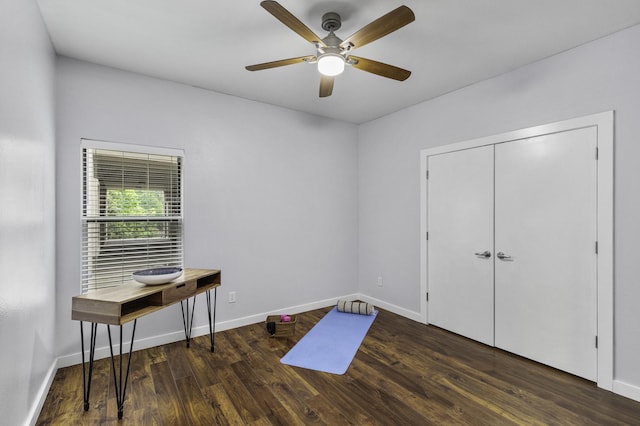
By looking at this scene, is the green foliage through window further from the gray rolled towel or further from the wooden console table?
the gray rolled towel

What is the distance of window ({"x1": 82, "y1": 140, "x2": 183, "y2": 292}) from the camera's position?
2.80 meters

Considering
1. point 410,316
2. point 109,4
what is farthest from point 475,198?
point 109,4

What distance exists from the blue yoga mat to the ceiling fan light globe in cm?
Answer: 239

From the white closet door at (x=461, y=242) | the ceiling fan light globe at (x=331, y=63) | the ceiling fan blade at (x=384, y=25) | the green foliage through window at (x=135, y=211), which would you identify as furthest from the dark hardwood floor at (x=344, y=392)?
the ceiling fan blade at (x=384, y=25)

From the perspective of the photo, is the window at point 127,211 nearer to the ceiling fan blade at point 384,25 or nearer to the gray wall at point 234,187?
the gray wall at point 234,187

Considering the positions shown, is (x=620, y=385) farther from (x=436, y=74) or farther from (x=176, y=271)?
(x=176, y=271)

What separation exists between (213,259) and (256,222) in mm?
668

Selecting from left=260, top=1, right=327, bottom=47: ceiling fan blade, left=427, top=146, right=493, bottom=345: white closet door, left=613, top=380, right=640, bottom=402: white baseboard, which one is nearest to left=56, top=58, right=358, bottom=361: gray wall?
left=427, top=146, right=493, bottom=345: white closet door

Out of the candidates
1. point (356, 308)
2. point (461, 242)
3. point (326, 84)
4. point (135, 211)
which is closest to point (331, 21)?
point (326, 84)

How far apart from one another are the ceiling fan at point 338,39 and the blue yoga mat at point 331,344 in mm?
2402

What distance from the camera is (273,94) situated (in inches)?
140

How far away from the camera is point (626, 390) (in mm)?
2260

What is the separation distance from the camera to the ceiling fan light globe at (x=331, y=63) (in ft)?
6.81

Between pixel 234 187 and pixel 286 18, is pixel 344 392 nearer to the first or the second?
pixel 234 187
